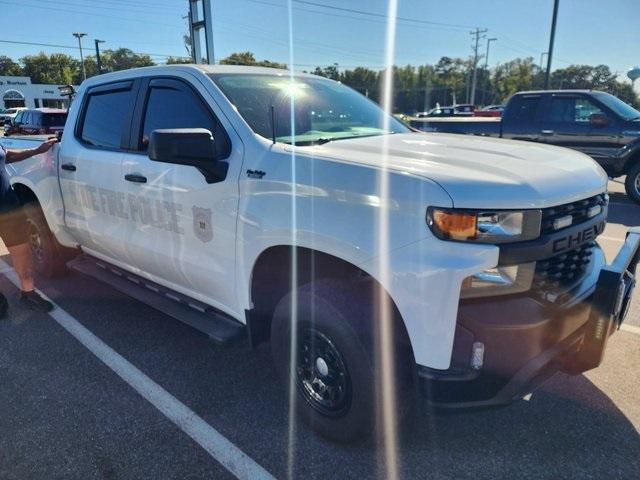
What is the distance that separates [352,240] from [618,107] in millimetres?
9127

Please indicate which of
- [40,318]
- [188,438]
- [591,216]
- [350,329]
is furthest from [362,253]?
[40,318]

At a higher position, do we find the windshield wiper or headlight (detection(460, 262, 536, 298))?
the windshield wiper

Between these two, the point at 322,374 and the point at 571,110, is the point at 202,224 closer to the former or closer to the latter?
the point at 322,374

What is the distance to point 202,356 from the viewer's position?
362cm

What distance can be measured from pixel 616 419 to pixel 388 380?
4.82 ft

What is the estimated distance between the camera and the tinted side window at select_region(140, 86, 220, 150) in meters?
3.05

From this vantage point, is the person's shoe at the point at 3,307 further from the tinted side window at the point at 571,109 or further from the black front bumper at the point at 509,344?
the tinted side window at the point at 571,109

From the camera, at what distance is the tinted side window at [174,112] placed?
3047mm

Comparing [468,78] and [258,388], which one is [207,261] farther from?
[468,78]

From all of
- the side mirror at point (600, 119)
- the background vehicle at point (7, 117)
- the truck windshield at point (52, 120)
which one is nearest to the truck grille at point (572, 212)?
the side mirror at point (600, 119)

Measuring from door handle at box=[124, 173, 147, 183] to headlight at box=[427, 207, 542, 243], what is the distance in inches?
80.0

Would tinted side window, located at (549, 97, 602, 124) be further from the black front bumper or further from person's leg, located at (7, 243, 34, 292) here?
person's leg, located at (7, 243, 34, 292)

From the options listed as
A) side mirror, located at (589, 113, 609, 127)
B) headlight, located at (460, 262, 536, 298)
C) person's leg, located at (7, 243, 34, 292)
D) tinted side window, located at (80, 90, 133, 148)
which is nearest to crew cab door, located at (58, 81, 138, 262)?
tinted side window, located at (80, 90, 133, 148)

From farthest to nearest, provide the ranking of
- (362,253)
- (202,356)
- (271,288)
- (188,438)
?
(202,356) < (271,288) < (188,438) < (362,253)
